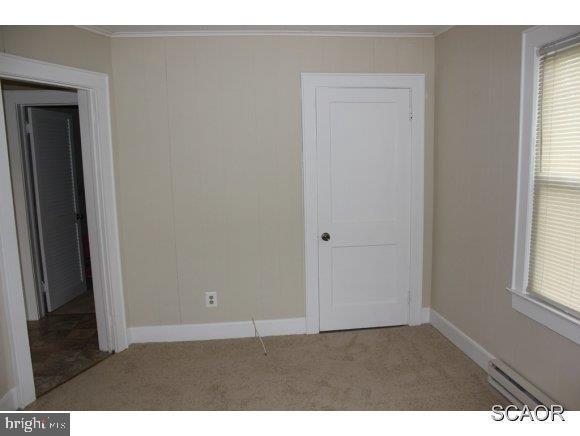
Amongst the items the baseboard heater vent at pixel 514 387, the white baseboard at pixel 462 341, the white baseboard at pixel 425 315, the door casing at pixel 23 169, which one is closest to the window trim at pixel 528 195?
the baseboard heater vent at pixel 514 387

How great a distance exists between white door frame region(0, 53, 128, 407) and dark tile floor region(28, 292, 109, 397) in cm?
18

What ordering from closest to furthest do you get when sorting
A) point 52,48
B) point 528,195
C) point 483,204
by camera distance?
1. point 528,195
2. point 52,48
3. point 483,204

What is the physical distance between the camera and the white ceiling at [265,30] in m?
2.97

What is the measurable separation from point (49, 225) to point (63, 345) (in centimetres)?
131

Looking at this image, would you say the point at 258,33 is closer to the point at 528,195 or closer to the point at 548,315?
the point at 528,195

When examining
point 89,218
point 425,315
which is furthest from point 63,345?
point 425,315

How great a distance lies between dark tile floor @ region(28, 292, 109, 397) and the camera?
2.87 metres

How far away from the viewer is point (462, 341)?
3.05 meters

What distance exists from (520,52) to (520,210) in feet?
2.87

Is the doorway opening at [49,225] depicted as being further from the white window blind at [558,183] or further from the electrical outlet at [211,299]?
the white window blind at [558,183]

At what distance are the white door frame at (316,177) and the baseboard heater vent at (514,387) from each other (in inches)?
42.4

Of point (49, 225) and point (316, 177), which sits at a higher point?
point (316, 177)

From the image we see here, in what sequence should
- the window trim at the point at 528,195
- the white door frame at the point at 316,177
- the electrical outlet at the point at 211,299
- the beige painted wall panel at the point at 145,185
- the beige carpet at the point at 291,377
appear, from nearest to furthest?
the window trim at the point at 528,195
the beige carpet at the point at 291,377
the beige painted wall panel at the point at 145,185
the white door frame at the point at 316,177
the electrical outlet at the point at 211,299
